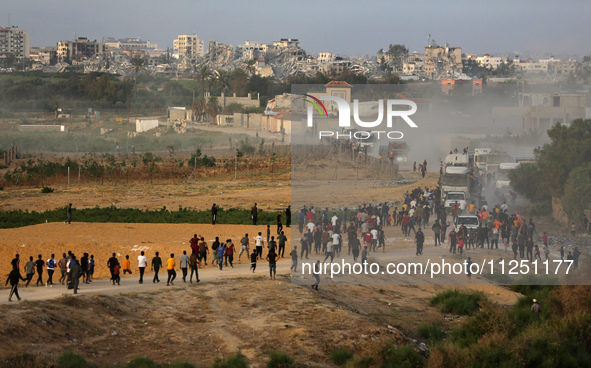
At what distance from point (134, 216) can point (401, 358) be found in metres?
19.6

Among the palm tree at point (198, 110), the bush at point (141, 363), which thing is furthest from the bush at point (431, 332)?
the palm tree at point (198, 110)

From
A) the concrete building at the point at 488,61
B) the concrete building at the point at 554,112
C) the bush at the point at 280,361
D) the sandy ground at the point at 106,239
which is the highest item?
the concrete building at the point at 488,61

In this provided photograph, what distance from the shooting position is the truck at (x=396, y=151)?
40784 millimetres

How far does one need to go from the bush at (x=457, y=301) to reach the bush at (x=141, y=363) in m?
10.5

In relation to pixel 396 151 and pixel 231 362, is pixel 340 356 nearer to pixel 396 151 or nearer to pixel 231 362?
pixel 231 362

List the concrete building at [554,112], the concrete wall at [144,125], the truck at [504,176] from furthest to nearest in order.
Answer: the concrete wall at [144,125] → the concrete building at [554,112] → the truck at [504,176]

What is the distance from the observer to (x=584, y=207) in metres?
28.5

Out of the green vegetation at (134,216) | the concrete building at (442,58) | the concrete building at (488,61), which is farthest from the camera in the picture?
the concrete building at (488,61)

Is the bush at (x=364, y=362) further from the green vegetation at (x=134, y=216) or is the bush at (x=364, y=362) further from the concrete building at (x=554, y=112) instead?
the concrete building at (x=554, y=112)

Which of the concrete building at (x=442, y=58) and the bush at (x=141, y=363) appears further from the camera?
the concrete building at (x=442, y=58)

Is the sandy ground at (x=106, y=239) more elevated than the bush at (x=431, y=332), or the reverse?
the sandy ground at (x=106, y=239)

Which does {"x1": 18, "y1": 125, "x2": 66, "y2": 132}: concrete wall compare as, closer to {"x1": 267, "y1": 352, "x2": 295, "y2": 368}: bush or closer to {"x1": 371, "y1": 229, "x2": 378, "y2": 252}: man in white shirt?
{"x1": 371, "y1": 229, "x2": 378, "y2": 252}: man in white shirt

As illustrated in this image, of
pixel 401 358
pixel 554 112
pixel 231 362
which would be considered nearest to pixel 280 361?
pixel 231 362

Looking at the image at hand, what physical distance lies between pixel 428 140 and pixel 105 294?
23291 mm
